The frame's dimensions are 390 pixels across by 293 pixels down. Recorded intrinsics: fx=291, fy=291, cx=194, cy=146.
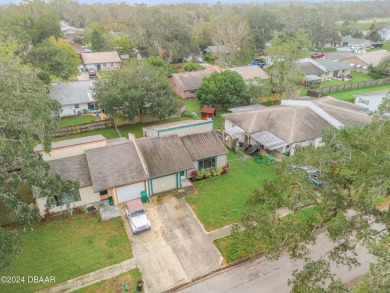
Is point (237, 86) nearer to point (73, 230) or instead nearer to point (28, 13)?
point (73, 230)

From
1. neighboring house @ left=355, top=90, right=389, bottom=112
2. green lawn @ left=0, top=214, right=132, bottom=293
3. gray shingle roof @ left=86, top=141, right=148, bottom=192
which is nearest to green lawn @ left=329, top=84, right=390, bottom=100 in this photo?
neighboring house @ left=355, top=90, right=389, bottom=112

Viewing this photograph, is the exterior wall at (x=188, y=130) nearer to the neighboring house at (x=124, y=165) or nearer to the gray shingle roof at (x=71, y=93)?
the neighboring house at (x=124, y=165)

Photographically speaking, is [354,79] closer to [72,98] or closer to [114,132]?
[114,132]

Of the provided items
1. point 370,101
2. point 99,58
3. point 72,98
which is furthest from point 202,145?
point 99,58

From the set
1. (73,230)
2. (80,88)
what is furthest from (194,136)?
(80,88)

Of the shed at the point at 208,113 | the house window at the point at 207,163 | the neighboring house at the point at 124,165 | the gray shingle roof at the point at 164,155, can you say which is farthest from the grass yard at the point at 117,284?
the shed at the point at 208,113

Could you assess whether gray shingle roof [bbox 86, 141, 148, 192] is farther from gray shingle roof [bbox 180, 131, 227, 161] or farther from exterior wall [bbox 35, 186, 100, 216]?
gray shingle roof [bbox 180, 131, 227, 161]
